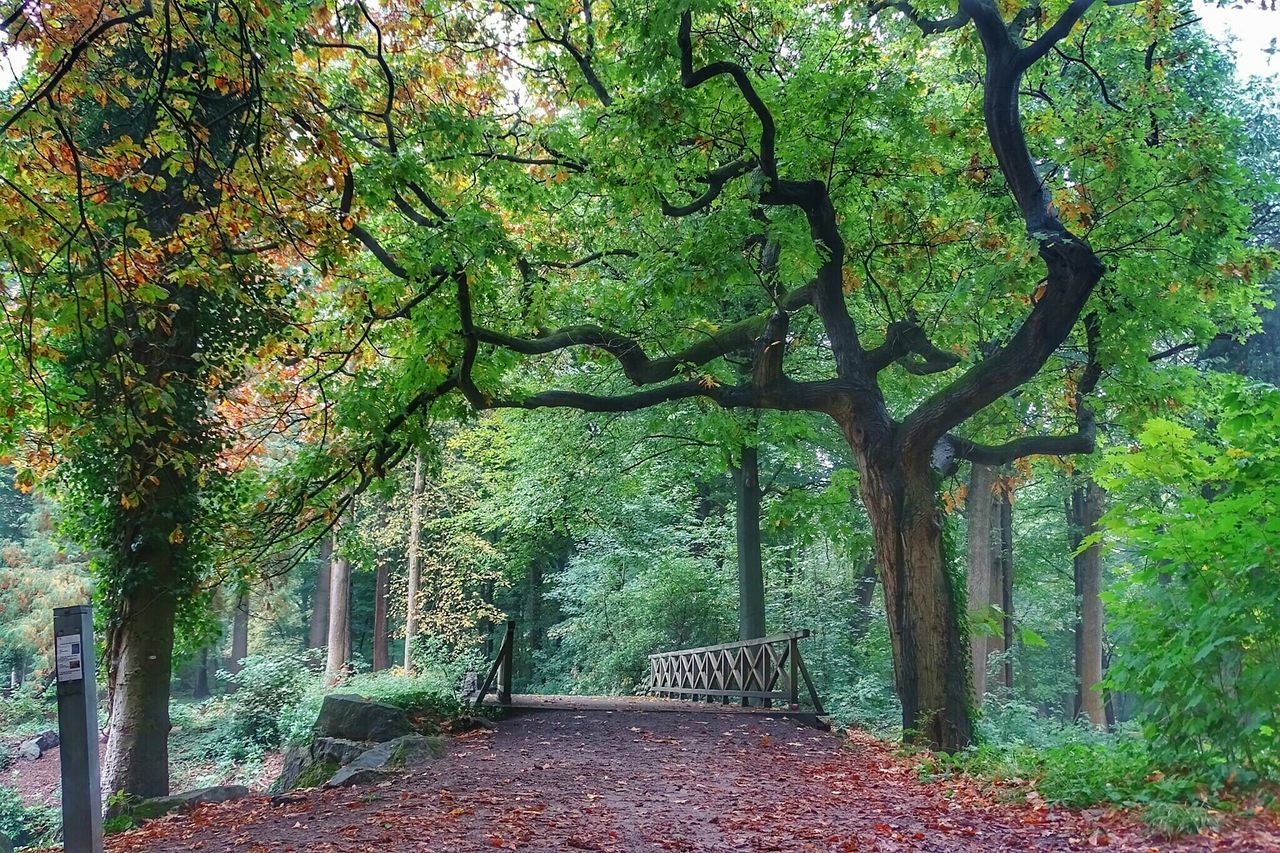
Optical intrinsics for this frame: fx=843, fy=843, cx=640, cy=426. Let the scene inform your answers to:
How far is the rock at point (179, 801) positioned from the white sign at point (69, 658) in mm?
4500

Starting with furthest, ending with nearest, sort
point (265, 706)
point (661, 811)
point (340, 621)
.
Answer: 1. point (340, 621)
2. point (265, 706)
3. point (661, 811)

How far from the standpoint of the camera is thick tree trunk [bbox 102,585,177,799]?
8703mm

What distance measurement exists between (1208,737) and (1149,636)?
→ 0.59 metres

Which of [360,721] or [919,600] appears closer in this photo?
[919,600]

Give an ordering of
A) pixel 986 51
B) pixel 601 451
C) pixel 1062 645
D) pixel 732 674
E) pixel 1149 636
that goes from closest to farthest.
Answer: pixel 1149 636 < pixel 986 51 < pixel 732 674 < pixel 601 451 < pixel 1062 645

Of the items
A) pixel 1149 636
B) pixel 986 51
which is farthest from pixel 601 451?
pixel 1149 636

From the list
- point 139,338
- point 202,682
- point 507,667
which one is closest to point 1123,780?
point 507,667

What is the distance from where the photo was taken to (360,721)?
31.9ft

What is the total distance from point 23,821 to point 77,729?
11.6 metres

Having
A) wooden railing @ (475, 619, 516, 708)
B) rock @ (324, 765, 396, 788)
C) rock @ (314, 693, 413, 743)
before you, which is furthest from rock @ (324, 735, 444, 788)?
wooden railing @ (475, 619, 516, 708)

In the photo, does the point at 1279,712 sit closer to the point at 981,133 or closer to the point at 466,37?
the point at 981,133

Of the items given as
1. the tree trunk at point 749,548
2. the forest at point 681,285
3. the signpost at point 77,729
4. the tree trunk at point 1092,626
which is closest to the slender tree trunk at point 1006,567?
the tree trunk at point 1092,626

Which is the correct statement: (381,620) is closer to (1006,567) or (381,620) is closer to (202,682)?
(202,682)

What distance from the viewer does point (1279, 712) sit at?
4148 mm
